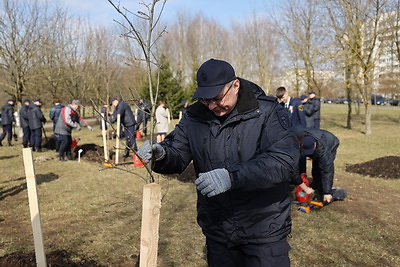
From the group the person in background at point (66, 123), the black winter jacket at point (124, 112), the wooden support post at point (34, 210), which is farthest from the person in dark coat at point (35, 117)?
the wooden support post at point (34, 210)

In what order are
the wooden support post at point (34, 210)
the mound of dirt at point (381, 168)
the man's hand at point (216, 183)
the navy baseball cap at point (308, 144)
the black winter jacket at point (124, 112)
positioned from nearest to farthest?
the man's hand at point (216, 183) < the wooden support post at point (34, 210) < the navy baseball cap at point (308, 144) < the mound of dirt at point (381, 168) < the black winter jacket at point (124, 112)

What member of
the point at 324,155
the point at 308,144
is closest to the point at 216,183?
the point at 308,144

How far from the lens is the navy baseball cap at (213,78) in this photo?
1.91 metres

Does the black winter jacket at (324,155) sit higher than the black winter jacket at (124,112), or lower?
lower

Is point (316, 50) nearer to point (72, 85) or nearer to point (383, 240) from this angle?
point (383, 240)

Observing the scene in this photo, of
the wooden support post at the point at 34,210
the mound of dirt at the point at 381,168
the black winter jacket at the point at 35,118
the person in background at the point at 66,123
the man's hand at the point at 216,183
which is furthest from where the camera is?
the black winter jacket at the point at 35,118

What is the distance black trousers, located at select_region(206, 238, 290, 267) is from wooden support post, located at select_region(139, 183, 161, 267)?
487 mm

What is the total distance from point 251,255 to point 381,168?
6.84 metres

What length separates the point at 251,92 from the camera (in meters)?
2.03

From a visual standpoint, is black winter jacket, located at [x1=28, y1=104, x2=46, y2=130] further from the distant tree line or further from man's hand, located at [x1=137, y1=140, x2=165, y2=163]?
man's hand, located at [x1=137, y1=140, x2=165, y2=163]

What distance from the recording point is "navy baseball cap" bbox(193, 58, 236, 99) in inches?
75.2

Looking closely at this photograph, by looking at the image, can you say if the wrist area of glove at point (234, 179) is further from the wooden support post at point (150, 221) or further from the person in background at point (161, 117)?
the person in background at point (161, 117)

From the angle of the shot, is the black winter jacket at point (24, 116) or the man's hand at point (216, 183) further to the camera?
the black winter jacket at point (24, 116)

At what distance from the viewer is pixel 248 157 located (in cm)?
196
